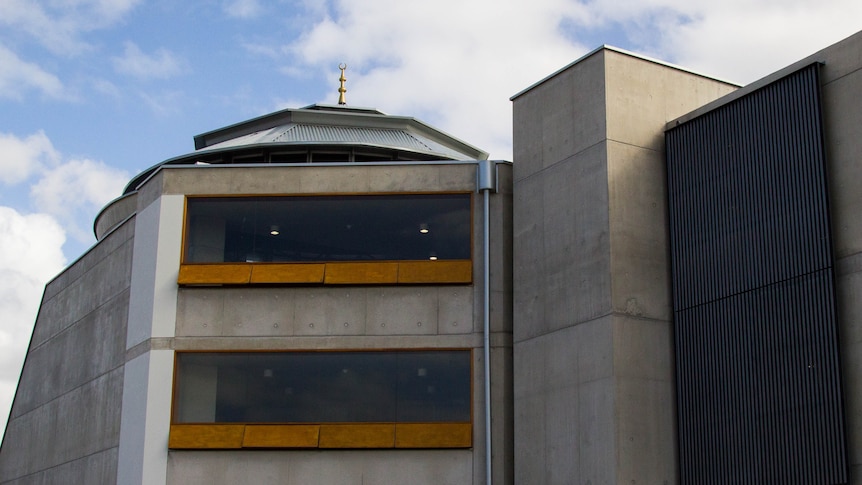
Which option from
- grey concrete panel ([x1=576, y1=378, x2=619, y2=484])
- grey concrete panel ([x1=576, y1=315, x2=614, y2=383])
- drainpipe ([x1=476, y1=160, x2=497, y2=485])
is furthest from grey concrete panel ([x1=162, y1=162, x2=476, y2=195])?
grey concrete panel ([x1=576, y1=378, x2=619, y2=484])

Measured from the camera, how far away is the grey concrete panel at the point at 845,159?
20.9m

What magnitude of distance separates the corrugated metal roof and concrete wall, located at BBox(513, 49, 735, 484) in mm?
5827

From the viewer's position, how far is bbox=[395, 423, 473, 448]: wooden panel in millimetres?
25906

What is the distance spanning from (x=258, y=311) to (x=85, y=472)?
630cm

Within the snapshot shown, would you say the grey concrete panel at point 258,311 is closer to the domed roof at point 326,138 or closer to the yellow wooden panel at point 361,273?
the yellow wooden panel at point 361,273

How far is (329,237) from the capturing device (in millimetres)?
27672

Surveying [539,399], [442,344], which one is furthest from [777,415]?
[442,344]

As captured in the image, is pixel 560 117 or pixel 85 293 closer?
pixel 560 117

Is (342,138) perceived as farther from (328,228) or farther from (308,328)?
(308,328)

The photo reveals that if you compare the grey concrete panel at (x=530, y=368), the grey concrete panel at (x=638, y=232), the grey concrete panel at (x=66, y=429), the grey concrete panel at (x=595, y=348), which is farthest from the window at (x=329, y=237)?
the grey concrete panel at (x=638, y=232)

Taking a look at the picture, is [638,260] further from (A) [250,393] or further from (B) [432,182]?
(A) [250,393]

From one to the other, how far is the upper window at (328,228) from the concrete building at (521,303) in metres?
0.05

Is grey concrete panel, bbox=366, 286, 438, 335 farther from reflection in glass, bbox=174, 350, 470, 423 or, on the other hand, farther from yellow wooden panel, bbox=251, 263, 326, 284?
yellow wooden panel, bbox=251, 263, 326, 284

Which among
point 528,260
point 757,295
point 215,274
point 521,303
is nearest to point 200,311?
point 215,274
